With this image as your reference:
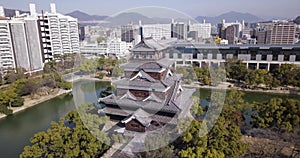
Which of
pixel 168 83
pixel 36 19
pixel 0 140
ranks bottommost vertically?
pixel 0 140

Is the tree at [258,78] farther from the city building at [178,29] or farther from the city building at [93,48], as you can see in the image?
the city building at [93,48]

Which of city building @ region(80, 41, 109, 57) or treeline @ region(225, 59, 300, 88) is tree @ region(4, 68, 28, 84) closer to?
city building @ region(80, 41, 109, 57)

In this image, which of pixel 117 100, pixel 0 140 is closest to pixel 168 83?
pixel 117 100

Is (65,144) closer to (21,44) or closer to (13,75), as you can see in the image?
(13,75)

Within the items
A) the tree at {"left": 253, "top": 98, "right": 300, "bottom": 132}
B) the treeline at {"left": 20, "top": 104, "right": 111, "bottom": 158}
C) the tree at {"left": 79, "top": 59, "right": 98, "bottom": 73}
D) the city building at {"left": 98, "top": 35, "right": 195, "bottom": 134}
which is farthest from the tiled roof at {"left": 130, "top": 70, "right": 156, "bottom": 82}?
the tree at {"left": 79, "top": 59, "right": 98, "bottom": 73}

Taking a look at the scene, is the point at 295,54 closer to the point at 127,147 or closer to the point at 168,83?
the point at 168,83

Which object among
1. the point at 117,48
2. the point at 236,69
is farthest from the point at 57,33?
the point at 236,69
